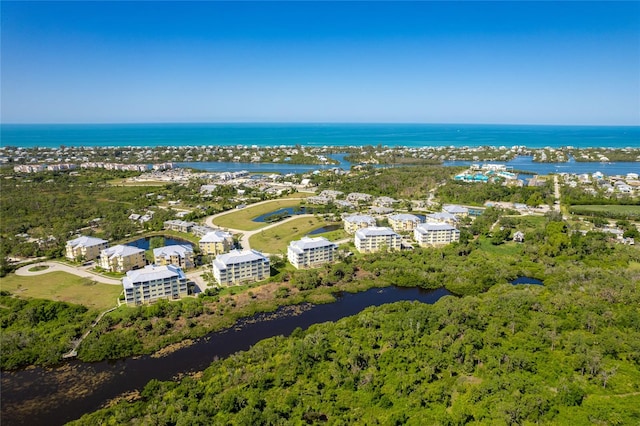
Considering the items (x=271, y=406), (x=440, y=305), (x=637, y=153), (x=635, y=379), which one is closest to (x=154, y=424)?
(x=271, y=406)

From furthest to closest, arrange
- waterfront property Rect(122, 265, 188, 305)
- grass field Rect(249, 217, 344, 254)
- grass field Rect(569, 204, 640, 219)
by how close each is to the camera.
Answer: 1. grass field Rect(569, 204, 640, 219)
2. grass field Rect(249, 217, 344, 254)
3. waterfront property Rect(122, 265, 188, 305)

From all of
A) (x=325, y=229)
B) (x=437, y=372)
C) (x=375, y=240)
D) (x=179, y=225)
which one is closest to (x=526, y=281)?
(x=375, y=240)

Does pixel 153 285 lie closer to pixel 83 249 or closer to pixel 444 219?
pixel 83 249

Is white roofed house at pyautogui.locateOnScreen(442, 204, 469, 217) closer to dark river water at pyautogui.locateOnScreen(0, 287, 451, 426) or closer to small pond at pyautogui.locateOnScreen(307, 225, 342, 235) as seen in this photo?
small pond at pyautogui.locateOnScreen(307, 225, 342, 235)

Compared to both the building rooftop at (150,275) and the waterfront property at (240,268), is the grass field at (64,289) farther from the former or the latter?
the waterfront property at (240,268)

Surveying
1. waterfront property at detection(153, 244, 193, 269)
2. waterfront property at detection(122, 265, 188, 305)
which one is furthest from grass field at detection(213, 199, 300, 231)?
waterfront property at detection(122, 265, 188, 305)

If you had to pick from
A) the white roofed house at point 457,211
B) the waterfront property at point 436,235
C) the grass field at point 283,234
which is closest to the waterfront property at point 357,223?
the grass field at point 283,234

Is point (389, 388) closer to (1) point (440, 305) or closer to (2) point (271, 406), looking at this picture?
(2) point (271, 406)
